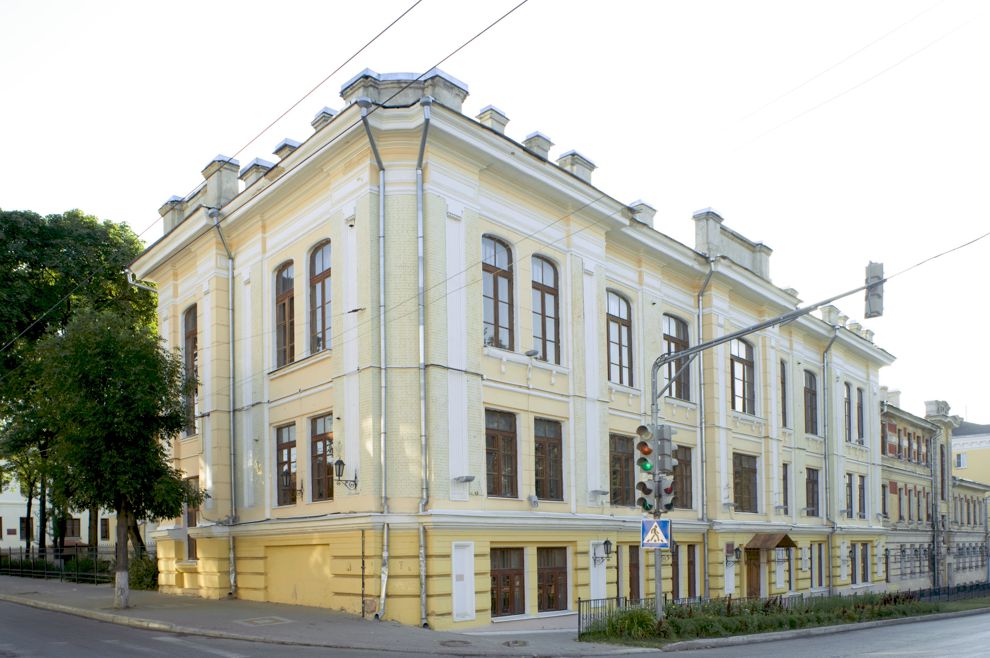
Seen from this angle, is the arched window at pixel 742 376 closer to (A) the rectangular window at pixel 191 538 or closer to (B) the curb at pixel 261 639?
(B) the curb at pixel 261 639

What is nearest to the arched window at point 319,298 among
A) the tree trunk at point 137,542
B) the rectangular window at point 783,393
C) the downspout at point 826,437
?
the tree trunk at point 137,542

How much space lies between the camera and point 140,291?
37.8 metres

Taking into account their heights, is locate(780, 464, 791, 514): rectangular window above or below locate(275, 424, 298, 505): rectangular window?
below

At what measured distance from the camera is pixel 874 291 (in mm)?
15305

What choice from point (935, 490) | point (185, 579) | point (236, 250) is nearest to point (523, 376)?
point (236, 250)

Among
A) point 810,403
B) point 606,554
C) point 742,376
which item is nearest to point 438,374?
point 606,554

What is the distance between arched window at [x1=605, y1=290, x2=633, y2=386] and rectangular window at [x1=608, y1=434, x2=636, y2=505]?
169 centimetres

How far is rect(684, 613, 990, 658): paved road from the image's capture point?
16.9 meters

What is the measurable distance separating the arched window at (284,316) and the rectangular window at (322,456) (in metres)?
2.24

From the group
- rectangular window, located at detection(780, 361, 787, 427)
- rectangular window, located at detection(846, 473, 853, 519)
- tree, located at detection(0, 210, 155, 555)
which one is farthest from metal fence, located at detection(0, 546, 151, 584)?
rectangular window, located at detection(846, 473, 853, 519)

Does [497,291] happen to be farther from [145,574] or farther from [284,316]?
[145,574]

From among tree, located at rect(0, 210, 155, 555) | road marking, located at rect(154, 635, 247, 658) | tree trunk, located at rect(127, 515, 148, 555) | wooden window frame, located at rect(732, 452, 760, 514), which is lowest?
tree trunk, located at rect(127, 515, 148, 555)

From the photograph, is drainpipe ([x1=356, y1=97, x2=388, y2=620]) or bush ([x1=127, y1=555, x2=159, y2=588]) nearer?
drainpipe ([x1=356, y1=97, x2=388, y2=620])

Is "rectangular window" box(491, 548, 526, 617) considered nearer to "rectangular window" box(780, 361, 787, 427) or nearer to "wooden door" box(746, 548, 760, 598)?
"wooden door" box(746, 548, 760, 598)
